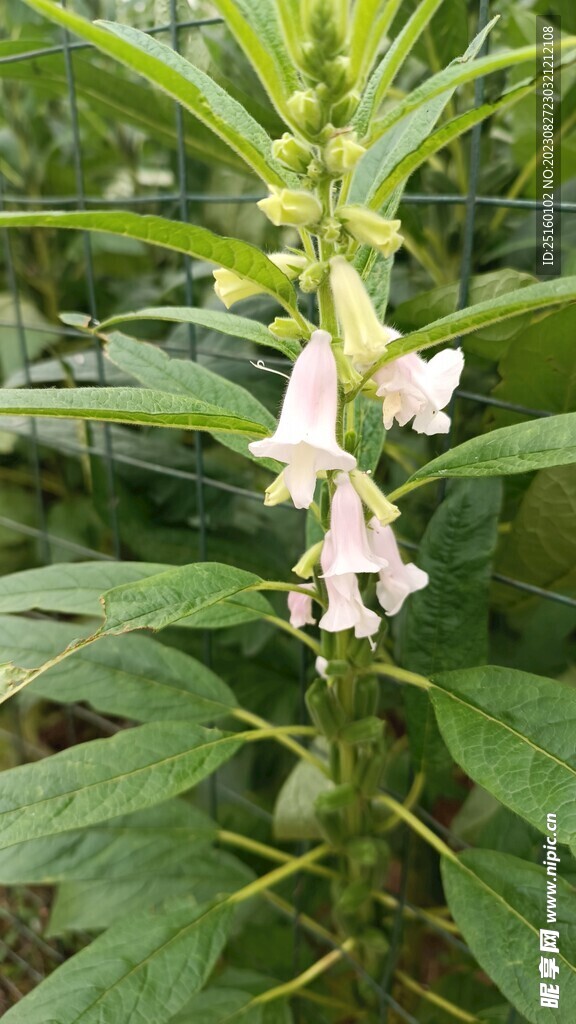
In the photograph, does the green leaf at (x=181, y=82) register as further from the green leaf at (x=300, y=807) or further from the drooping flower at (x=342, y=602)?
the green leaf at (x=300, y=807)

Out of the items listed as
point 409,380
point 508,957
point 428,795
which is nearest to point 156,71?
point 409,380

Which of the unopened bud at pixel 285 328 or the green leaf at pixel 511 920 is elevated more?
the unopened bud at pixel 285 328

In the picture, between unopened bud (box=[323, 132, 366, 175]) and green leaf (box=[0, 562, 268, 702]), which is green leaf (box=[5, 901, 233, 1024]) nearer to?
green leaf (box=[0, 562, 268, 702])

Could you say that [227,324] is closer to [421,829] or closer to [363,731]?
[363,731]

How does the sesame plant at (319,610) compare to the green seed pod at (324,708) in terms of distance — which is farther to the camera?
the green seed pod at (324,708)

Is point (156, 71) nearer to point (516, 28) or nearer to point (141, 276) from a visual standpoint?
point (516, 28)

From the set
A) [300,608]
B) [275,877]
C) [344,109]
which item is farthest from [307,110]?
[275,877]

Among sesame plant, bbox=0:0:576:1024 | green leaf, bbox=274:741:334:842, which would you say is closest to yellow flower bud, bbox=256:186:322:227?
sesame plant, bbox=0:0:576:1024

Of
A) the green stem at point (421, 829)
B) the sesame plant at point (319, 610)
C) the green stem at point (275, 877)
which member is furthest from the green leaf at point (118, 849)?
the green stem at point (421, 829)
